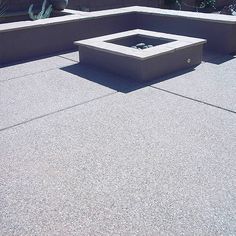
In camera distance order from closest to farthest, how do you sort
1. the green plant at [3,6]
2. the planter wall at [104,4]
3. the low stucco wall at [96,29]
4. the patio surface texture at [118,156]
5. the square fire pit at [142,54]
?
the patio surface texture at [118,156] → the square fire pit at [142,54] → the low stucco wall at [96,29] → the green plant at [3,6] → the planter wall at [104,4]

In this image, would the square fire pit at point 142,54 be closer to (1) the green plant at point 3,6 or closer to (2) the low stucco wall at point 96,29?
(2) the low stucco wall at point 96,29

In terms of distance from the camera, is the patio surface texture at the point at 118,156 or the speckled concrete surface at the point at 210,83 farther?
the speckled concrete surface at the point at 210,83

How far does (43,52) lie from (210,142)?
5175 millimetres

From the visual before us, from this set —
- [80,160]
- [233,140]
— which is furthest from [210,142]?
[80,160]

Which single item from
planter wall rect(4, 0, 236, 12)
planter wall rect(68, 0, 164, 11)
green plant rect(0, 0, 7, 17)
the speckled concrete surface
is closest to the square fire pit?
the speckled concrete surface

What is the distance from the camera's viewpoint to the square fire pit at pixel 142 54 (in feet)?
19.9

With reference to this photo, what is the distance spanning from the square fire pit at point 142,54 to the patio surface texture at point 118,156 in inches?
11.4

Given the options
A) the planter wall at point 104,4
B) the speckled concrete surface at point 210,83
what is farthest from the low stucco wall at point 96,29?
the planter wall at point 104,4

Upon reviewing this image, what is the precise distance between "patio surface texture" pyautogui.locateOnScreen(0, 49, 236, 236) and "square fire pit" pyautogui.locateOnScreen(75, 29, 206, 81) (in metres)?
0.29

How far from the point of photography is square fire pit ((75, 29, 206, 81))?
606cm

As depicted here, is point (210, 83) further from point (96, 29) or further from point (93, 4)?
point (93, 4)

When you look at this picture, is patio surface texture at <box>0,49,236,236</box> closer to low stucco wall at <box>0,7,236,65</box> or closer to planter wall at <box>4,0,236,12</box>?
low stucco wall at <box>0,7,236,65</box>

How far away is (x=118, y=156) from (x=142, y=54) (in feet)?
8.87

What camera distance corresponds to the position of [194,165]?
11.8 ft
